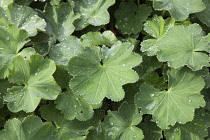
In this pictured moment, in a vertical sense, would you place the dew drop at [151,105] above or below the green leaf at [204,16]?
below

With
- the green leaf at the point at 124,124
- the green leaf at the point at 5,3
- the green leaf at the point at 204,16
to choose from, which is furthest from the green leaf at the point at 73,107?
the green leaf at the point at 204,16

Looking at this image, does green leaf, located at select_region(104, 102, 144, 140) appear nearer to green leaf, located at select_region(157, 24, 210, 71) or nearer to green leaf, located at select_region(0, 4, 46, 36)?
green leaf, located at select_region(157, 24, 210, 71)

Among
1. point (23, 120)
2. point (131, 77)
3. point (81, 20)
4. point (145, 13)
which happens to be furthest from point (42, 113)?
point (145, 13)

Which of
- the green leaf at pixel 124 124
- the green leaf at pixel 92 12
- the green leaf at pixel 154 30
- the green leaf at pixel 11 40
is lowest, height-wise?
the green leaf at pixel 124 124

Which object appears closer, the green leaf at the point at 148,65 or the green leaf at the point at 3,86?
the green leaf at the point at 3,86

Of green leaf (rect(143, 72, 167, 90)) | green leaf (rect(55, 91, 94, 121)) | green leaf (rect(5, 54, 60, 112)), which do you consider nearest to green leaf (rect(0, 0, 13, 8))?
green leaf (rect(5, 54, 60, 112))

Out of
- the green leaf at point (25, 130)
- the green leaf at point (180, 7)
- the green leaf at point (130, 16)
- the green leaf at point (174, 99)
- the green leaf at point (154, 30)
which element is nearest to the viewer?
the green leaf at point (25, 130)

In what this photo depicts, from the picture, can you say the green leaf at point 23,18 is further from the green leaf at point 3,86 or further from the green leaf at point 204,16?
the green leaf at point 204,16
